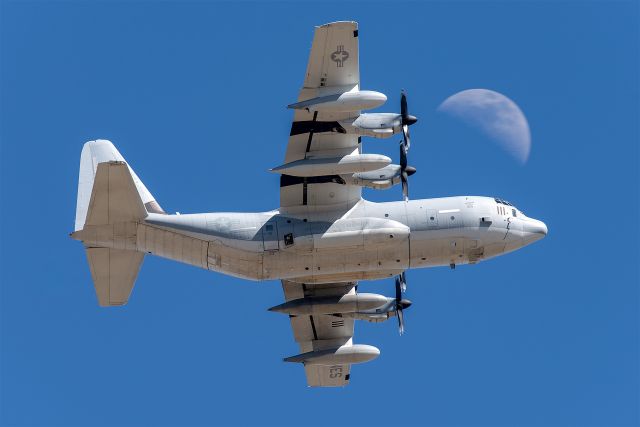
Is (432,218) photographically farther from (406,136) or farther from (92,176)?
(92,176)

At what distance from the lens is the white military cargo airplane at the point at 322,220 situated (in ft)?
157

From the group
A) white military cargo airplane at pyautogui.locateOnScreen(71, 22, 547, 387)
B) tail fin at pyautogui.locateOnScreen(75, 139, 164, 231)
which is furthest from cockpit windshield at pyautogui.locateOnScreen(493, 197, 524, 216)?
tail fin at pyautogui.locateOnScreen(75, 139, 164, 231)

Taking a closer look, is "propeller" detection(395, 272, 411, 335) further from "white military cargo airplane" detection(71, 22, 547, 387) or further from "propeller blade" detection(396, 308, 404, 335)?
"white military cargo airplane" detection(71, 22, 547, 387)

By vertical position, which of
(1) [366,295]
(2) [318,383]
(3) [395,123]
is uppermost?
(3) [395,123]

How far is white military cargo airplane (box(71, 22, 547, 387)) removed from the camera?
47812mm

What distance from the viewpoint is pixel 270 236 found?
4956 cm

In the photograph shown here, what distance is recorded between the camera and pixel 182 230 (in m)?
49.5

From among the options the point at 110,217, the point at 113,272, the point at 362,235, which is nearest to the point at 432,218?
the point at 362,235

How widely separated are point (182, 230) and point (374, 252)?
7274 mm

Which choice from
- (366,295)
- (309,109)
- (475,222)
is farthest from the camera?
(366,295)

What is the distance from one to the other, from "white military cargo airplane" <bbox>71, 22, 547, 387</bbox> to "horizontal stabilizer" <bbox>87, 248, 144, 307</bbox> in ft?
0.13

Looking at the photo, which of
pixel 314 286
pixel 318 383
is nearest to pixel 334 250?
pixel 314 286

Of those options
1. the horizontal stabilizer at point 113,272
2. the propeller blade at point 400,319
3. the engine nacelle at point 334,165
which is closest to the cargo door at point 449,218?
the engine nacelle at point 334,165

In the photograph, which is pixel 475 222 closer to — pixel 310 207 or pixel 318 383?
pixel 310 207
